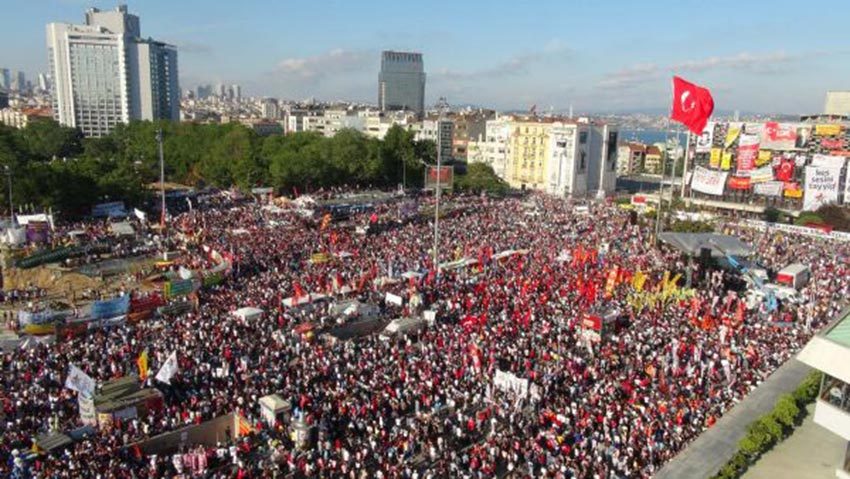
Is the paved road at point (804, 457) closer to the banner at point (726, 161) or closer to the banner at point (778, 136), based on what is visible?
the banner at point (726, 161)

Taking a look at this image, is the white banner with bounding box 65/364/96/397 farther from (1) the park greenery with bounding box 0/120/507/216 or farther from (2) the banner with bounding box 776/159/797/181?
(2) the banner with bounding box 776/159/797/181

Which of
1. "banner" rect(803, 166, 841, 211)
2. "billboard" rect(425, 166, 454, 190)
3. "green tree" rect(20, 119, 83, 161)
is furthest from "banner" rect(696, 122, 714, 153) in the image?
"green tree" rect(20, 119, 83, 161)

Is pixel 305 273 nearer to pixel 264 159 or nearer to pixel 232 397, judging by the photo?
pixel 232 397

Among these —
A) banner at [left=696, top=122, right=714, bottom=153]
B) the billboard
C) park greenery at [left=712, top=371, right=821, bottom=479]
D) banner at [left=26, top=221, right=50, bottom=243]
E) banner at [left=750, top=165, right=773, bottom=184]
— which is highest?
banner at [left=696, top=122, right=714, bottom=153]

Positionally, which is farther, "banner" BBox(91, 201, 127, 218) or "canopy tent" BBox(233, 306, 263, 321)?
"banner" BBox(91, 201, 127, 218)

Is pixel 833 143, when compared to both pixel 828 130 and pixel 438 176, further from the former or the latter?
pixel 438 176

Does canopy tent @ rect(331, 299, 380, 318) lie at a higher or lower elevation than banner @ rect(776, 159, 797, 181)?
lower

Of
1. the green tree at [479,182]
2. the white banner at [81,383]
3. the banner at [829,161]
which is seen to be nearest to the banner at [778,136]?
the banner at [829,161]
